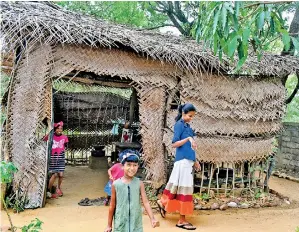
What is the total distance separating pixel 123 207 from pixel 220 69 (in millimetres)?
4139

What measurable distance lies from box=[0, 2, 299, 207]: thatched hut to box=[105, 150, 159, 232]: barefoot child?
2.92 m

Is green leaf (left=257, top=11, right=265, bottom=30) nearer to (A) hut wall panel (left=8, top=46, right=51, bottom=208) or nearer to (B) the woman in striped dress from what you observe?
(A) hut wall panel (left=8, top=46, right=51, bottom=208)

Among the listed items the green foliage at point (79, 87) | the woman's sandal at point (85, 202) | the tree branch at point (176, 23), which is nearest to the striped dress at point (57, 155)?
the woman's sandal at point (85, 202)

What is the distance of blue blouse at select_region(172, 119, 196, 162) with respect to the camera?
5094 millimetres

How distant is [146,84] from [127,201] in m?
3.41

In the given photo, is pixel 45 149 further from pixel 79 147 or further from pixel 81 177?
pixel 79 147

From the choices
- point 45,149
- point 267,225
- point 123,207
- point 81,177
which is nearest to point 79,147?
point 81,177

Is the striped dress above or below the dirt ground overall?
above

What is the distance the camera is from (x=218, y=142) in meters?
6.87

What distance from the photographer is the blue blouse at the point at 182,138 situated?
5.09m

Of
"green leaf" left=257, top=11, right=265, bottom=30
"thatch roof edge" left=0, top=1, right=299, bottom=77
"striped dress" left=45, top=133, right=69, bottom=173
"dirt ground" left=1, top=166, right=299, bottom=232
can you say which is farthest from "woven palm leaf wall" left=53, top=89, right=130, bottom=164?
"green leaf" left=257, top=11, right=265, bottom=30

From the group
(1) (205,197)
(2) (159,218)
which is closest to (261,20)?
(2) (159,218)

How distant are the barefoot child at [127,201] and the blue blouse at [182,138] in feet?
5.57

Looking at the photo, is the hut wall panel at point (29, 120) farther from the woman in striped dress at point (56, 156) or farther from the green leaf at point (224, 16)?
the green leaf at point (224, 16)
